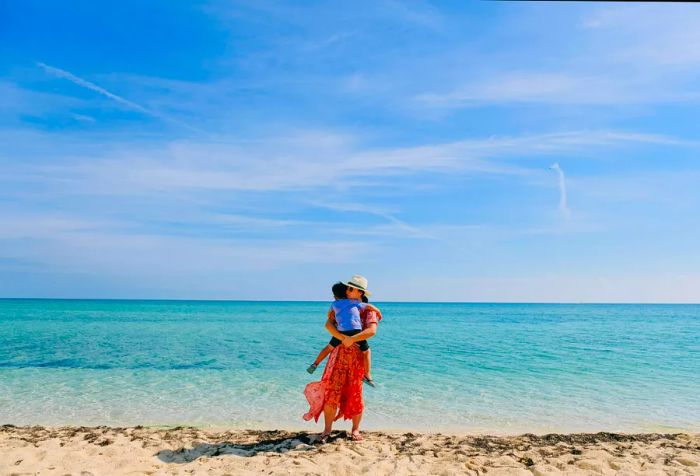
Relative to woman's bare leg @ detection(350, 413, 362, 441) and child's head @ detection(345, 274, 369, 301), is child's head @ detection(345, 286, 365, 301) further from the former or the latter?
woman's bare leg @ detection(350, 413, 362, 441)

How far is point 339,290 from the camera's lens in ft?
20.4

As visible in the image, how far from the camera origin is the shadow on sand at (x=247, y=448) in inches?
228

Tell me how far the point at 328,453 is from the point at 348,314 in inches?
61.4

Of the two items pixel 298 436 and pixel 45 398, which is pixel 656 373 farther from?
pixel 45 398

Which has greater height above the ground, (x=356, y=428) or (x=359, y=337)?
(x=359, y=337)

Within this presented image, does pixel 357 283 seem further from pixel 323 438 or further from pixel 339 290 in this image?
pixel 323 438

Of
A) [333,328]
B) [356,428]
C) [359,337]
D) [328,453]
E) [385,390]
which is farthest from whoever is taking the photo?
[385,390]

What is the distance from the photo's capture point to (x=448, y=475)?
524cm

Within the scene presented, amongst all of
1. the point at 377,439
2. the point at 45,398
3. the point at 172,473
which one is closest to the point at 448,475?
the point at 377,439

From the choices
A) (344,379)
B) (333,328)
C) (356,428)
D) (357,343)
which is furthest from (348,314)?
(356,428)

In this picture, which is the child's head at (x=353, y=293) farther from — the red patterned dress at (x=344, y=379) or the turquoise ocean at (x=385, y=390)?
the turquoise ocean at (x=385, y=390)

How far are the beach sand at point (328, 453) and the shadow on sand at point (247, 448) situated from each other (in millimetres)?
11

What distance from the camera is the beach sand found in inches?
211

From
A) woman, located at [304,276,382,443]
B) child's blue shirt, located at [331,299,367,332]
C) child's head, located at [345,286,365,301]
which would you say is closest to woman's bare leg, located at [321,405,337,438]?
woman, located at [304,276,382,443]
